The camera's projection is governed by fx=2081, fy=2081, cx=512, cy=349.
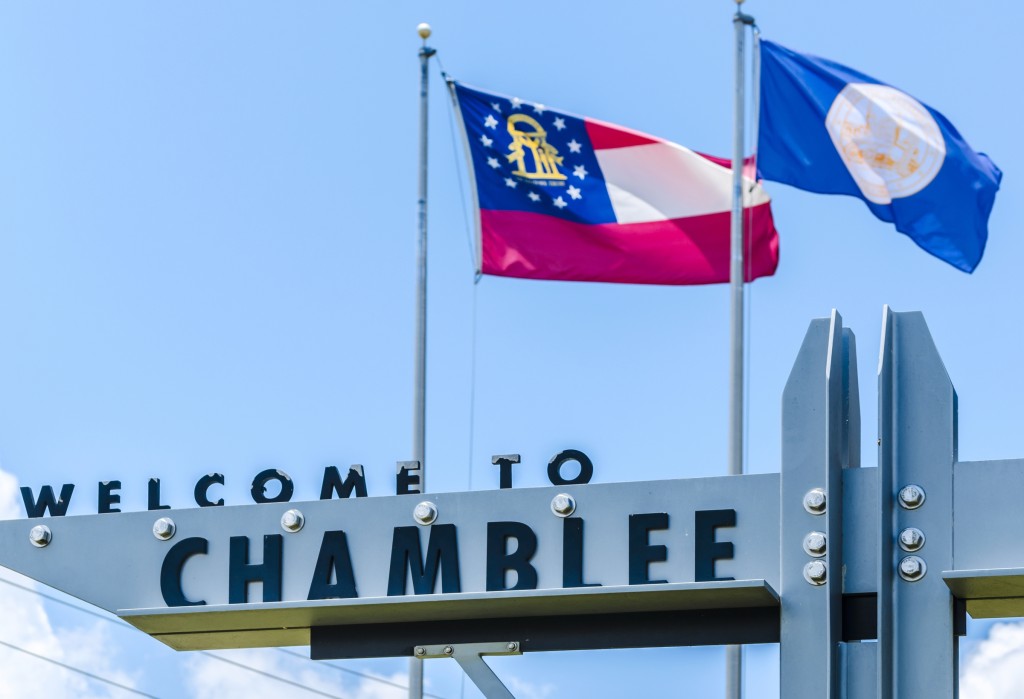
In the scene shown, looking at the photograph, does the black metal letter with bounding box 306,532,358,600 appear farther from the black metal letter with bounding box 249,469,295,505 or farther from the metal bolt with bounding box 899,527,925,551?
the metal bolt with bounding box 899,527,925,551

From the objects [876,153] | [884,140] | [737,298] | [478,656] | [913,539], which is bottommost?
[478,656]

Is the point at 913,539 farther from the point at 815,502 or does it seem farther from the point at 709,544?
the point at 709,544

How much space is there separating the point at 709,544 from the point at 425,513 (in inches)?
37.8

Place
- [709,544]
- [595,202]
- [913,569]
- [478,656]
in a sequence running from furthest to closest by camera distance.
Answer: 1. [595,202]
2. [478,656]
3. [709,544]
4. [913,569]

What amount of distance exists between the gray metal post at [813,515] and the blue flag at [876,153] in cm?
1148

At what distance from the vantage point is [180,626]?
719 cm

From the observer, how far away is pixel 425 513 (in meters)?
6.86

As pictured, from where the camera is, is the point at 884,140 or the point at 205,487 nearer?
the point at 205,487

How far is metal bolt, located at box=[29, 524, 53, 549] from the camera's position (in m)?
7.26

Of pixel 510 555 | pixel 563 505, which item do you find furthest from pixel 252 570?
pixel 563 505

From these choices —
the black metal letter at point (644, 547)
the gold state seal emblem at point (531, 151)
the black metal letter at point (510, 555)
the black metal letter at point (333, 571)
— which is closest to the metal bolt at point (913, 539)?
the black metal letter at point (644, 547)

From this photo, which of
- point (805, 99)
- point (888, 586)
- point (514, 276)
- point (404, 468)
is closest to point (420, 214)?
point (514, 276)

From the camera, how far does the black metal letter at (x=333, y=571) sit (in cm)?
691

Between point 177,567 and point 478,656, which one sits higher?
point 177,567
